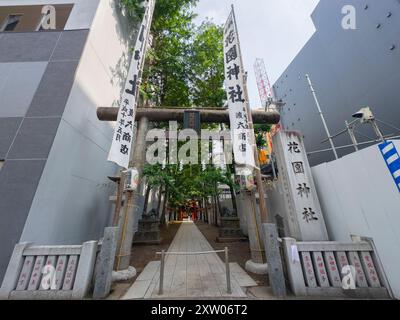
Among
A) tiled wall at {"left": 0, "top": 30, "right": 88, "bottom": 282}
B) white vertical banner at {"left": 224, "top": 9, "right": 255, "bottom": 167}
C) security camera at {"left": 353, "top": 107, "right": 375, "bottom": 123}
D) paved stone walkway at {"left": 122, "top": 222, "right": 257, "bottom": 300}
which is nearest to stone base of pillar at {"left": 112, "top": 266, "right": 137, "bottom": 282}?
paved stone walkway at {"left": 122, "top": 222, "right": 257, "bottom": 300}

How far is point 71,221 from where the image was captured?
6293 mm

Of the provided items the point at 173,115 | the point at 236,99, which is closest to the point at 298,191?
the point at 236,99

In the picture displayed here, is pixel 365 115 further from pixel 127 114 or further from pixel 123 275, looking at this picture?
pixel 123 275

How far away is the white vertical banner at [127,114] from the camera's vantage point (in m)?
5.39

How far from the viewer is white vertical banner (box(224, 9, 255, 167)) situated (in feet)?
18.0

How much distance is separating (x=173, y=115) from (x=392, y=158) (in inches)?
264

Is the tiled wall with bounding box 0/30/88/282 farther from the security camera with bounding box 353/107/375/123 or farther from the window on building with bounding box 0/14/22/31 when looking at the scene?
the security camera with bounding box 353/107/375/123

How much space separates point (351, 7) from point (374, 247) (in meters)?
16.2

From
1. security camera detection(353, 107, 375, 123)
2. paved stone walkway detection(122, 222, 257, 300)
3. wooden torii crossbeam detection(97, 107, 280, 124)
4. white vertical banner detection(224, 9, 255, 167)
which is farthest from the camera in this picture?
wooden torii crossbeam detection(97, 107, 280, 124)

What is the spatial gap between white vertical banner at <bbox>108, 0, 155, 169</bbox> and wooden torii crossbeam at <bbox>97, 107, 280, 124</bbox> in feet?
4.12

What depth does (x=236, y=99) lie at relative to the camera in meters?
6.12

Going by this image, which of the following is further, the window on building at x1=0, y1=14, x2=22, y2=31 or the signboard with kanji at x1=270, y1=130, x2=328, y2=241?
the window on building at x1=0, y1=14, x2=22, y2=31

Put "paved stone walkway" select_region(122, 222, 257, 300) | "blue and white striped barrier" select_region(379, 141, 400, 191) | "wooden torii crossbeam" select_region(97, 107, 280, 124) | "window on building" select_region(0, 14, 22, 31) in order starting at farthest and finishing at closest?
"window on building" select_region(0, 14, 22, 31)
"wooden torii crossbeam" select_region(97, 107, 280, 124)
"paved stone walkway" select_region(122, 222, 257, 300)
"blue and white striped barrier" select_region(379, 141, 400, 191)
